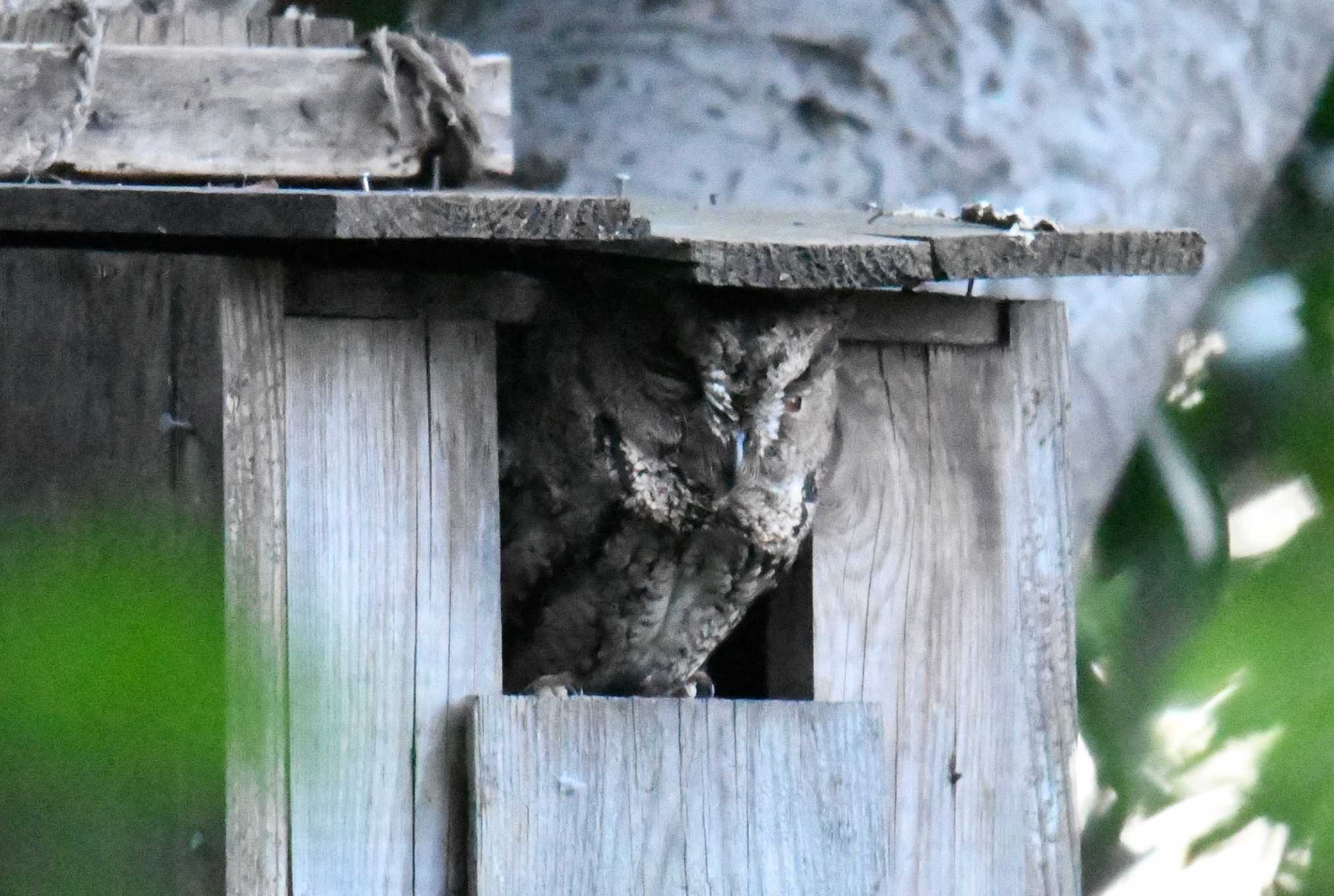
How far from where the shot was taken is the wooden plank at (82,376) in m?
1.69

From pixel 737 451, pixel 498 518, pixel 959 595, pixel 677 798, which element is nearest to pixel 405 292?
pixel 498 518

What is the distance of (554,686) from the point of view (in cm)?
210

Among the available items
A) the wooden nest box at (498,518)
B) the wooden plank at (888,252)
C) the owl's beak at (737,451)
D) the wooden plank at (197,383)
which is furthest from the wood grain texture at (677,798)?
the wooden plank at (888,252)

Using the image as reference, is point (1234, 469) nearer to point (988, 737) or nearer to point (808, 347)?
point (988, 737)

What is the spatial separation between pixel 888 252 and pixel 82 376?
713 millimetres

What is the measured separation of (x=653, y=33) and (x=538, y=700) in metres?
1.43

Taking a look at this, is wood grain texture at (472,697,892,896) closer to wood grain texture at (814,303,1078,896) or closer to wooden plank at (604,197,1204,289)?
wood grain texture at (814,303,1078,896)

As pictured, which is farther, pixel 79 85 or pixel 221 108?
pixel 221 108

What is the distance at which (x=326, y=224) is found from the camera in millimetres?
1475

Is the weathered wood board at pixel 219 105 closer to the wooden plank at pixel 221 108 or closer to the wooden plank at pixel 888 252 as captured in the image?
the wooden plank at pixel 221 108

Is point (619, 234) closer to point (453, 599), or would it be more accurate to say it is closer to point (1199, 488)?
point (453, 599)

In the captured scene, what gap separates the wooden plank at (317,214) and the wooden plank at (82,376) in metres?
0.11

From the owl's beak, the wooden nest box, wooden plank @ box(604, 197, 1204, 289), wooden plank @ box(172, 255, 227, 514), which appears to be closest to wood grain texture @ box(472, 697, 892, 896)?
the wooden nest box

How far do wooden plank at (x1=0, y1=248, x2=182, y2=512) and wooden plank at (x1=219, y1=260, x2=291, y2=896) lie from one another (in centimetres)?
7
